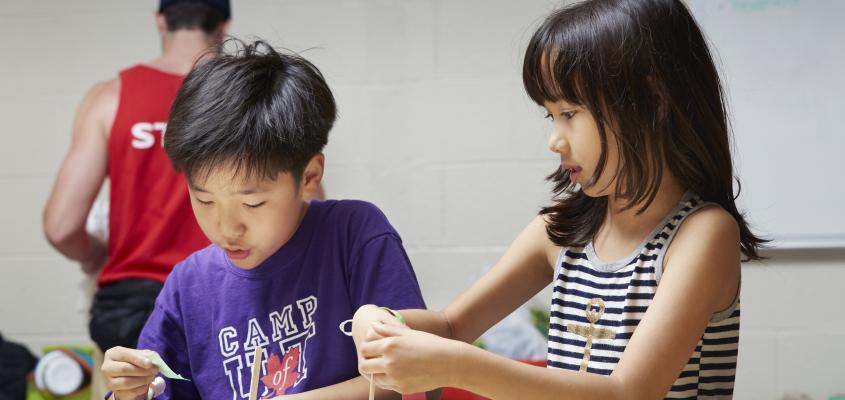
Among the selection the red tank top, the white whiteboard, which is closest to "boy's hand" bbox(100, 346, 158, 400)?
the red tank top

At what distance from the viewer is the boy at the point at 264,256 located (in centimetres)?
117

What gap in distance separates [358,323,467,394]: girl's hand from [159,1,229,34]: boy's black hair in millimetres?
1697

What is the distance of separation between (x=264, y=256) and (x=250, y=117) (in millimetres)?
192

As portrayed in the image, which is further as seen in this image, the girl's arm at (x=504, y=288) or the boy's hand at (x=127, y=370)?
the girl's arm at (x=504, y=288)

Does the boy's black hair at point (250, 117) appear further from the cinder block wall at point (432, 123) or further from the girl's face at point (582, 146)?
the cinder block wall at point (432, 123)

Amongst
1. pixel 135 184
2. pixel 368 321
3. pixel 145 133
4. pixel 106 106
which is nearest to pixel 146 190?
Result: pixel 135 184

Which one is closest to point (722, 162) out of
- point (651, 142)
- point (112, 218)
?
point (651, 142)

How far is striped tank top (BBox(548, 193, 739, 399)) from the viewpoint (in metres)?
1.10

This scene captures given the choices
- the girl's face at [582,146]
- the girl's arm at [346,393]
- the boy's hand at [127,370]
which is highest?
the girl's face at [582,146]

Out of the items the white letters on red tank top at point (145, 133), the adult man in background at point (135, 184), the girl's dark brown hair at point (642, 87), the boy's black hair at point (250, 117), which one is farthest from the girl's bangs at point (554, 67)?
the white letters on red tank top at point (145, 133)

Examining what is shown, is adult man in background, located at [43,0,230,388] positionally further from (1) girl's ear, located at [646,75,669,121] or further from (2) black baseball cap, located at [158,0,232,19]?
(1) girl's ear, located at [646,75,669,121]

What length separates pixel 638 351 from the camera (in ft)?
3.15

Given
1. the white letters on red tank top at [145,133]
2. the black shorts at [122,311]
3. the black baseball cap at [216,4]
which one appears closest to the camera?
the black shorts at [122,311]

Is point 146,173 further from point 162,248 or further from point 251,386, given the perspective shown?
point 251,386
